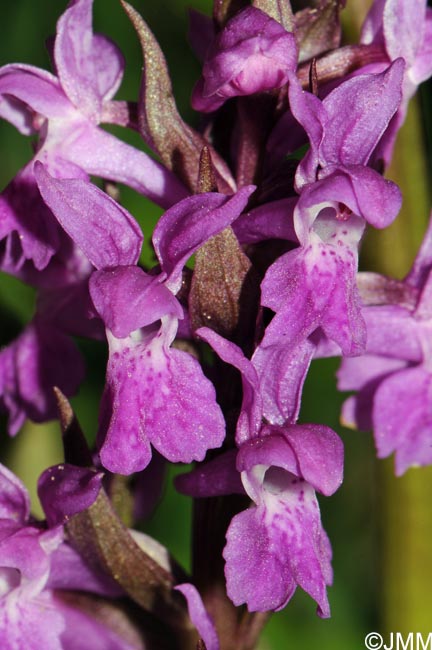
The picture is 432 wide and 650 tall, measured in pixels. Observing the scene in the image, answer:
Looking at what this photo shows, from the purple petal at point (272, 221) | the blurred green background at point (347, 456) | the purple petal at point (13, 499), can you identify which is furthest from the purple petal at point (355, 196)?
the blurred green background at point (347, 456)

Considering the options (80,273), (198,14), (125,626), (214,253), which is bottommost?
(125,626)

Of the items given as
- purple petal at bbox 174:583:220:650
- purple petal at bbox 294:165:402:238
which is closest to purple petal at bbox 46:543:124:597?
purple petal at bbox 174:583:220:650

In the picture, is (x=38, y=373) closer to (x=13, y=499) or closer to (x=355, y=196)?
(x=13, y=499)

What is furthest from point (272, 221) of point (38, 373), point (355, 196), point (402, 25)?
point (38, 373)

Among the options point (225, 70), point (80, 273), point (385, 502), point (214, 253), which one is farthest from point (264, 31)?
point (385, 502)

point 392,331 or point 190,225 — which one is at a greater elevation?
point 190,225

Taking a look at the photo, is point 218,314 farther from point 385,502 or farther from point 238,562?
point 385,502
